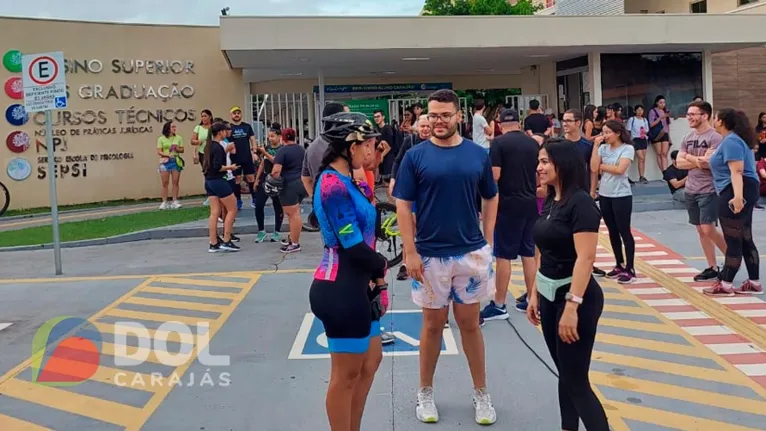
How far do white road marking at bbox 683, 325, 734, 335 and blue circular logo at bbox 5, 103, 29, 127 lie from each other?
1501 cm

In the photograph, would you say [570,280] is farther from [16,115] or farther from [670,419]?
[16,115]

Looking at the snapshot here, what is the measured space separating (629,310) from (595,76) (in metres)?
11.4

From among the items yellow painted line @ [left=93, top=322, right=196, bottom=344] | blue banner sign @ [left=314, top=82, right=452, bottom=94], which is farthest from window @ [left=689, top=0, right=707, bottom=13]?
yellow painted line @ [left=93, top=322, right=196, bottom=344]

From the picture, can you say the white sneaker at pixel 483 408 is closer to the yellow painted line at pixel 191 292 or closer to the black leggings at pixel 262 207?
the yellow painted line at pixel 191 292

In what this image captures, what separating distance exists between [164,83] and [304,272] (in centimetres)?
999

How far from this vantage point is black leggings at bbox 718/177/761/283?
7.28m

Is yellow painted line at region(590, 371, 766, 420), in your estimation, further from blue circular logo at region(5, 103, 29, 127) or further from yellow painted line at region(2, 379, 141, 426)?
blue circular logo at region(5, 103, 29, 127)

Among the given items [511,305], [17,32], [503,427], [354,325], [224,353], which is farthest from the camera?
[17,32]

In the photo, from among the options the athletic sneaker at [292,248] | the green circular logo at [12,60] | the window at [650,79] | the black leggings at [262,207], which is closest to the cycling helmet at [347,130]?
the athletic sneaker at [292,248]

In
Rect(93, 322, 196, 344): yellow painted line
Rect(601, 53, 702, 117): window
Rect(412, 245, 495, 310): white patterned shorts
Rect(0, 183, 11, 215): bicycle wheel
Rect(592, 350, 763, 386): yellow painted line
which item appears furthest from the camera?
Rect(601, 53, 702, 117): window

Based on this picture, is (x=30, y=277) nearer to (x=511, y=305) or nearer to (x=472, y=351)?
(x=511, y=305)

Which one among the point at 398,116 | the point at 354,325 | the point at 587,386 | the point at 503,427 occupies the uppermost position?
the point at 398,116

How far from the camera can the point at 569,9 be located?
3114cm

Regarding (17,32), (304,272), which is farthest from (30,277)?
(17,32)
